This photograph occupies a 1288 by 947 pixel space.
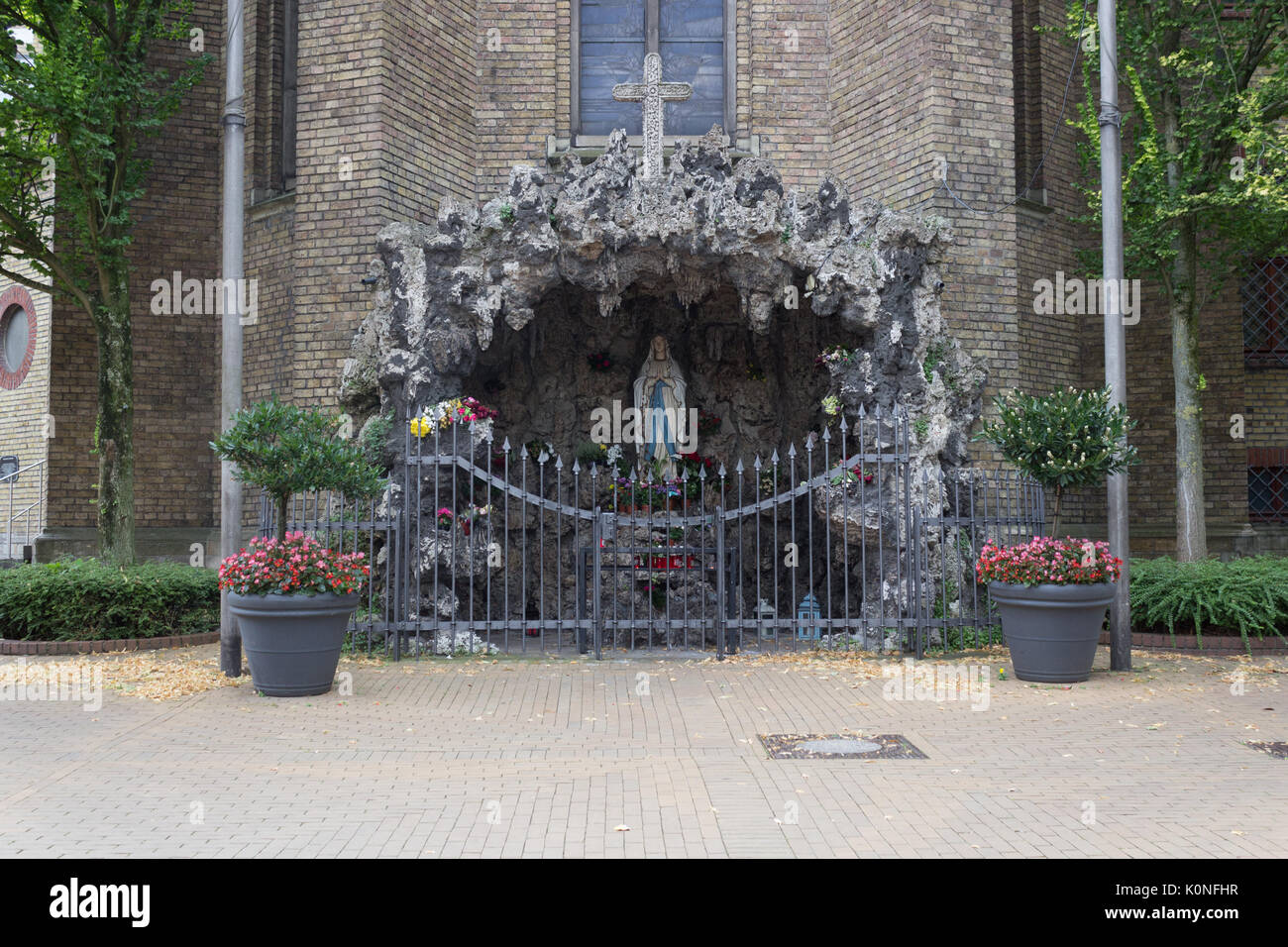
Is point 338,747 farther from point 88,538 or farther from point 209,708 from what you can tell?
point 88,538

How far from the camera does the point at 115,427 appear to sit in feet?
41.0

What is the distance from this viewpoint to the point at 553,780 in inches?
228

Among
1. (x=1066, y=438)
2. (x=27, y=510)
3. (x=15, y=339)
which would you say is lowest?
(x=27, y=510)

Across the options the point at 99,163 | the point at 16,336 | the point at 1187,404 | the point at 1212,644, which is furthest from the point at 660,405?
the point at 16,336

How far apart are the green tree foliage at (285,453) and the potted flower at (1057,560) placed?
6.16 meters

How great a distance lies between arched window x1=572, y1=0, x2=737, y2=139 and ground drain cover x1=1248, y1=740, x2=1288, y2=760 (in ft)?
37.3

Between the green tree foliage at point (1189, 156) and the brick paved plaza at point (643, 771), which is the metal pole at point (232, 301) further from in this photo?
the green tree foliage at point (1189, 156)

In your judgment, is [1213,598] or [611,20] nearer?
[1213,598]

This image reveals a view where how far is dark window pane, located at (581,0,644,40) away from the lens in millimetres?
14945

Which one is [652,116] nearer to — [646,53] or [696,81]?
[696,81]

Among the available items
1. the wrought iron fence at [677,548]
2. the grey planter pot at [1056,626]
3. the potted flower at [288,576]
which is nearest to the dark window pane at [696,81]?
the wrought iron fence at [677,548]

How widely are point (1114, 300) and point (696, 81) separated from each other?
26.4 feet

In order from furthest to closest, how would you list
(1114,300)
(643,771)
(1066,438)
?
(1114,300)
(1066,438)
(643,771)

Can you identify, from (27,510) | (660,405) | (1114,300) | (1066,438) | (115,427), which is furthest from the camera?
(27,510)
